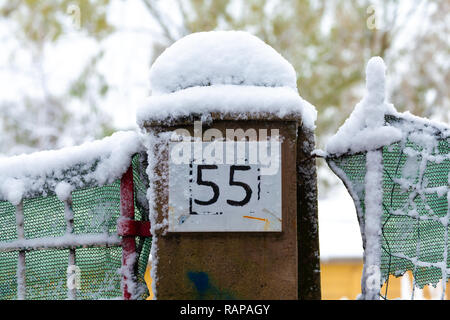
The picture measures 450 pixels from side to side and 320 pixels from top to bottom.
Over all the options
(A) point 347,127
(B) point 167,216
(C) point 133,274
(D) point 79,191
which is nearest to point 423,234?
(A) point 347,127

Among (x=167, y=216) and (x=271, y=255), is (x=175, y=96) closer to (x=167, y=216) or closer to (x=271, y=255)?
(x=167, y=216)

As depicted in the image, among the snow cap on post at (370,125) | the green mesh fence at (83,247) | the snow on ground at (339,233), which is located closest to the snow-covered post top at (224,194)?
the snow cap on post at (370,125)

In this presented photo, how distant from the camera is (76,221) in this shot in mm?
2449

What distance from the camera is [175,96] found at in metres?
2.13

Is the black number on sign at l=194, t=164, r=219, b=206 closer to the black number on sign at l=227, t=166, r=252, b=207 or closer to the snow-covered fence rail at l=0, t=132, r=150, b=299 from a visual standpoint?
the black number on sign at l=227, t=166, r=252, b=207

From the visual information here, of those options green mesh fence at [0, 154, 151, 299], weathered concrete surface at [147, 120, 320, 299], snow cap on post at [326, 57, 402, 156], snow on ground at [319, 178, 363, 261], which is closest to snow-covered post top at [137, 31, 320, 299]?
weathered concrete surface at [147, 120, 320, 299]

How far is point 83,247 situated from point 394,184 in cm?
139

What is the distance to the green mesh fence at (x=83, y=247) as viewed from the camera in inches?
96.1

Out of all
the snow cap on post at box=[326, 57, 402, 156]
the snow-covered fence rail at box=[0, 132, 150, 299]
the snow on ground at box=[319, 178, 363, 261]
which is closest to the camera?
the snow cap on post at box=[326, 57, 402, 156]

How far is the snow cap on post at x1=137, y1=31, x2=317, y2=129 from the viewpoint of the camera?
209 centimetres

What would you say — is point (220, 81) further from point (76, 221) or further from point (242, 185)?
point (76, 221)

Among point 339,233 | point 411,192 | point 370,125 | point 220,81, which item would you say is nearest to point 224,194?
point 220,81

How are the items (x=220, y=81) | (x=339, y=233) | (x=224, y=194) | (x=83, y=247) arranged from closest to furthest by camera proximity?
(x=224, y=194)
(x=220, y=81)
(x=83, y=247)
(x=339, y=233)
